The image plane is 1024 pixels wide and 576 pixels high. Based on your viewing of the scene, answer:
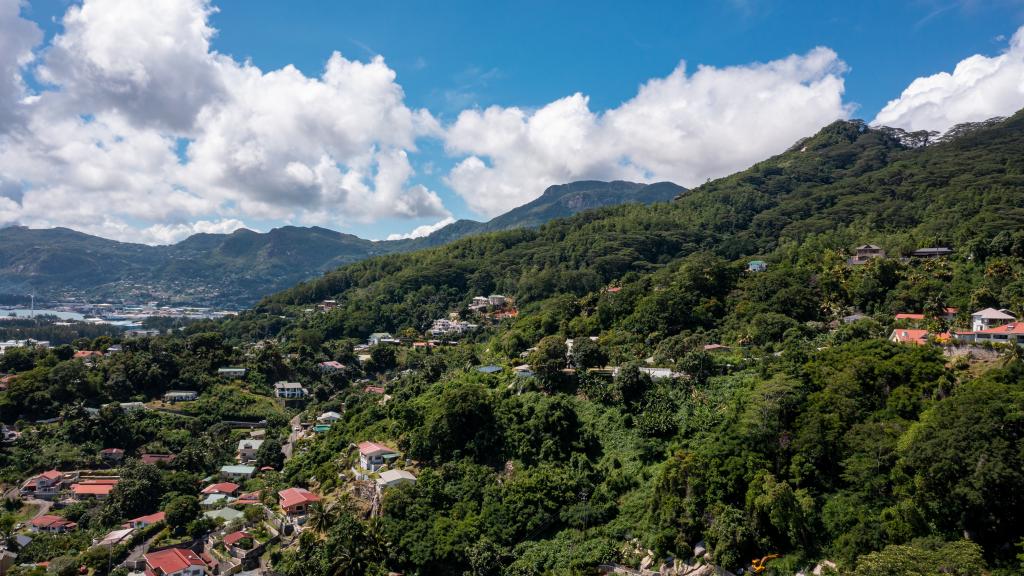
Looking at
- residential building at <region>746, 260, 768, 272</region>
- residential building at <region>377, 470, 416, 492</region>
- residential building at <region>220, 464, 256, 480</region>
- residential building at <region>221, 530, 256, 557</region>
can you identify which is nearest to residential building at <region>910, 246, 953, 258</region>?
residential building at <region>746, 260, 768, 272</region>

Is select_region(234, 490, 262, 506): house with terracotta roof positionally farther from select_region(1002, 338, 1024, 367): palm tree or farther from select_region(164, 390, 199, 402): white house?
select_region(1002, 338, 1024, 367): palm tree

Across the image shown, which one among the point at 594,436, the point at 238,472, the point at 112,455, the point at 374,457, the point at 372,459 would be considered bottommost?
the point at 238,472

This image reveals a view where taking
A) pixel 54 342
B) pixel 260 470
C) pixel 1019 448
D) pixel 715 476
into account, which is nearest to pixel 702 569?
pixel 715 476

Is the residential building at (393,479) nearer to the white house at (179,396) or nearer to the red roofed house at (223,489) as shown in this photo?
the red roofed house at (223,489)

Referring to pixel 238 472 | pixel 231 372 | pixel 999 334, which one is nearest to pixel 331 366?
pixel 231 372

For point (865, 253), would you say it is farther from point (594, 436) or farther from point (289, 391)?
point (289, 391)

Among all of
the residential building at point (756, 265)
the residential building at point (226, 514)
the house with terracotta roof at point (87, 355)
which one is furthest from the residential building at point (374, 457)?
the house with terracotta roof at point (87, 355)
